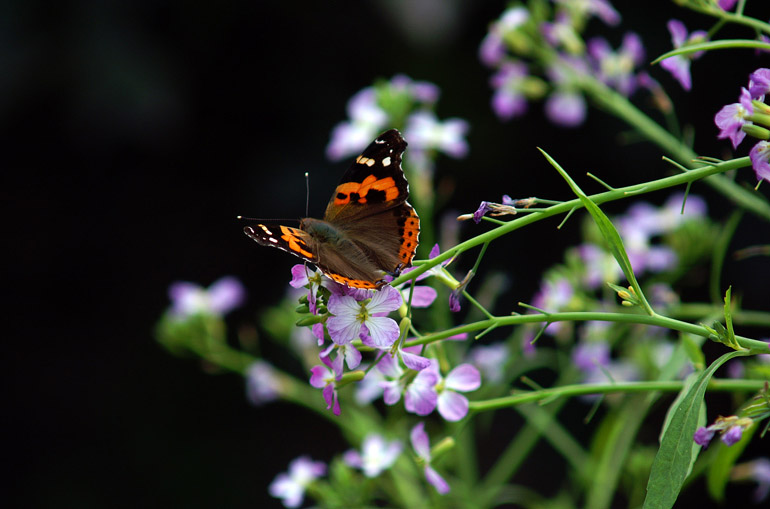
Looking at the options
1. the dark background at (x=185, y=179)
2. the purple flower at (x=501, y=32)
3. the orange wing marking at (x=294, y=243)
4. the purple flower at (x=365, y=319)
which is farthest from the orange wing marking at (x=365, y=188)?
the dark background at (x=185, y=179)

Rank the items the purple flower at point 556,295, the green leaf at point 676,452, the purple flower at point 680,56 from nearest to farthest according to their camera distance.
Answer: the green leaf at point 676,452 → the purple flower at point 680,56 → the purple flower at point 556,295

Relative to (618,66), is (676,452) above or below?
below

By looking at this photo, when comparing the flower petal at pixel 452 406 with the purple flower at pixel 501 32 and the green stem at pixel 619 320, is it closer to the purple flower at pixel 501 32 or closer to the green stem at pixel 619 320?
the green stem at pixel 619 320

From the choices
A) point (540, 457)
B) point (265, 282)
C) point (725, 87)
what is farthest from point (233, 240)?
point (725, 87)

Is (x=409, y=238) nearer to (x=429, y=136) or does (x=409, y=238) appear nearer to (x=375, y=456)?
(x=375, y=456)

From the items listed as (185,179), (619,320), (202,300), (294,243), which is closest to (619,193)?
(619,320)

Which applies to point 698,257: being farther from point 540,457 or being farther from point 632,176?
point 540,457

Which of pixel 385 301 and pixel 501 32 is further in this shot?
pixel 501 32
